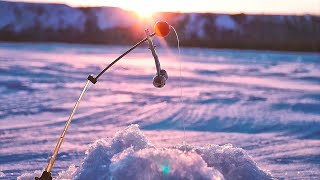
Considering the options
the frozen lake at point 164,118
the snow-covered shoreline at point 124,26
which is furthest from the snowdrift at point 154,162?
the snow-covered shoreline at point 124,26

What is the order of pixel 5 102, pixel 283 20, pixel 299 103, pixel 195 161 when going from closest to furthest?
pixel 195 161, pixel 5 102, pixel 299 103, pixel 283 20

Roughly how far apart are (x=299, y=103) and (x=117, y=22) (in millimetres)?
65949

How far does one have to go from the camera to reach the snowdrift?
97.1 inches

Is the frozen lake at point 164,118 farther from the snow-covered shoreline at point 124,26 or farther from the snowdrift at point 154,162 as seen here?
the snow-covered shoreline at point 124,26

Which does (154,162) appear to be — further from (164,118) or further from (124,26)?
(124,26)

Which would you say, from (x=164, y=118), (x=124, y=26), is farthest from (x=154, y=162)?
(x=124, y=26)

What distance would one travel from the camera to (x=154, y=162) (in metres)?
2.48

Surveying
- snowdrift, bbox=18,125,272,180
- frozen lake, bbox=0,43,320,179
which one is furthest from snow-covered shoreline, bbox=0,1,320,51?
snowdrift, bbox=18,125,272,180

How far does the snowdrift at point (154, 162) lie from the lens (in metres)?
2.47

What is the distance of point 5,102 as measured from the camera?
985 cm

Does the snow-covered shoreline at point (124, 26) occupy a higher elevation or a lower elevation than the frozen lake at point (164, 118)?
higher

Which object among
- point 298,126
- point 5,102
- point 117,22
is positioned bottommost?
point 298,126

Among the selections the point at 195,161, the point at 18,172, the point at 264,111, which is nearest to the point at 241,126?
the point at 264,111

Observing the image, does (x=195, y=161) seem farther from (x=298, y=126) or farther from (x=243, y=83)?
(x=243, y=83)
